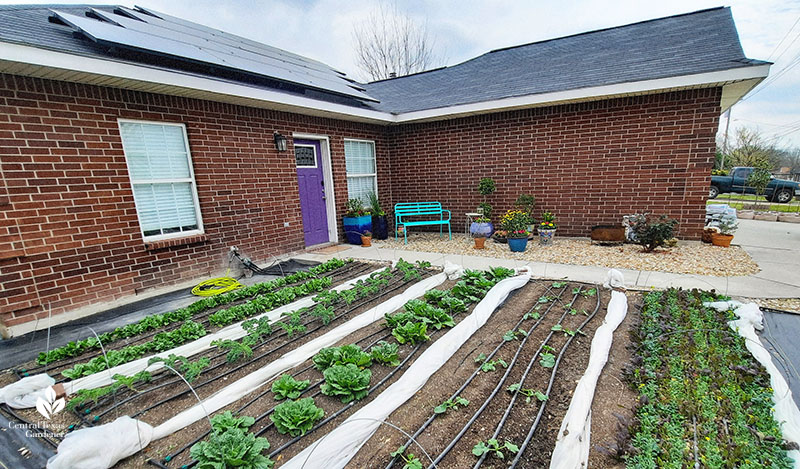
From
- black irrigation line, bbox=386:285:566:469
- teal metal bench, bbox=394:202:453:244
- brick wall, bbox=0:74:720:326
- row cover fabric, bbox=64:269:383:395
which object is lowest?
black irrigation line, bbox=386:285:566:469

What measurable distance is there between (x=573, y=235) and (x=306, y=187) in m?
5.30

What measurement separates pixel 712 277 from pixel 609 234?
192 cm

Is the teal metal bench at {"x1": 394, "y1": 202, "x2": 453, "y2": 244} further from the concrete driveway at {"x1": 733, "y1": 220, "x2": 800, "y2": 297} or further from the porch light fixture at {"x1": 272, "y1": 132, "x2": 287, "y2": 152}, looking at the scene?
the concrete driveway at {"x1": 733, "y1": 220, "x2": 800, "y2": 297}

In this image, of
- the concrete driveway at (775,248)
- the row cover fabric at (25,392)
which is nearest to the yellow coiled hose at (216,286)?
the row cover fabric at (25,392)

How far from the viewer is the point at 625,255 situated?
199 inches

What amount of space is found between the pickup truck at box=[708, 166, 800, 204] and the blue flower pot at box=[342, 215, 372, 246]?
11.4m

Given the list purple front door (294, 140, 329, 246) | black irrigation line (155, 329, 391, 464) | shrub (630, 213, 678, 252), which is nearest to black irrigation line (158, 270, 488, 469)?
black irrigation line (155, 329, 391, 464)

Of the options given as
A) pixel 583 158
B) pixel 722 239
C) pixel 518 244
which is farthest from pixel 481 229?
pixel 722 239

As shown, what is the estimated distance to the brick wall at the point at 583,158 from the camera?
5473 millimetres

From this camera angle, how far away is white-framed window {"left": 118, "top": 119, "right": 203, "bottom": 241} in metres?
4.06

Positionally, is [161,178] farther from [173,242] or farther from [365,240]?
[365,240]

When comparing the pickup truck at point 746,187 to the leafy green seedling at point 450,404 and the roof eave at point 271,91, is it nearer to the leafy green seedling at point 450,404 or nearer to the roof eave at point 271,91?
the roof eave at point 271,91

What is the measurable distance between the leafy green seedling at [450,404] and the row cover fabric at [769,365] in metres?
1.48

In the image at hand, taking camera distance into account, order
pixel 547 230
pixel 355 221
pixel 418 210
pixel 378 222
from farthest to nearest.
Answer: pixel 418 210 → pixel 378 222 → pixel 355 221 → pixel 547 230
